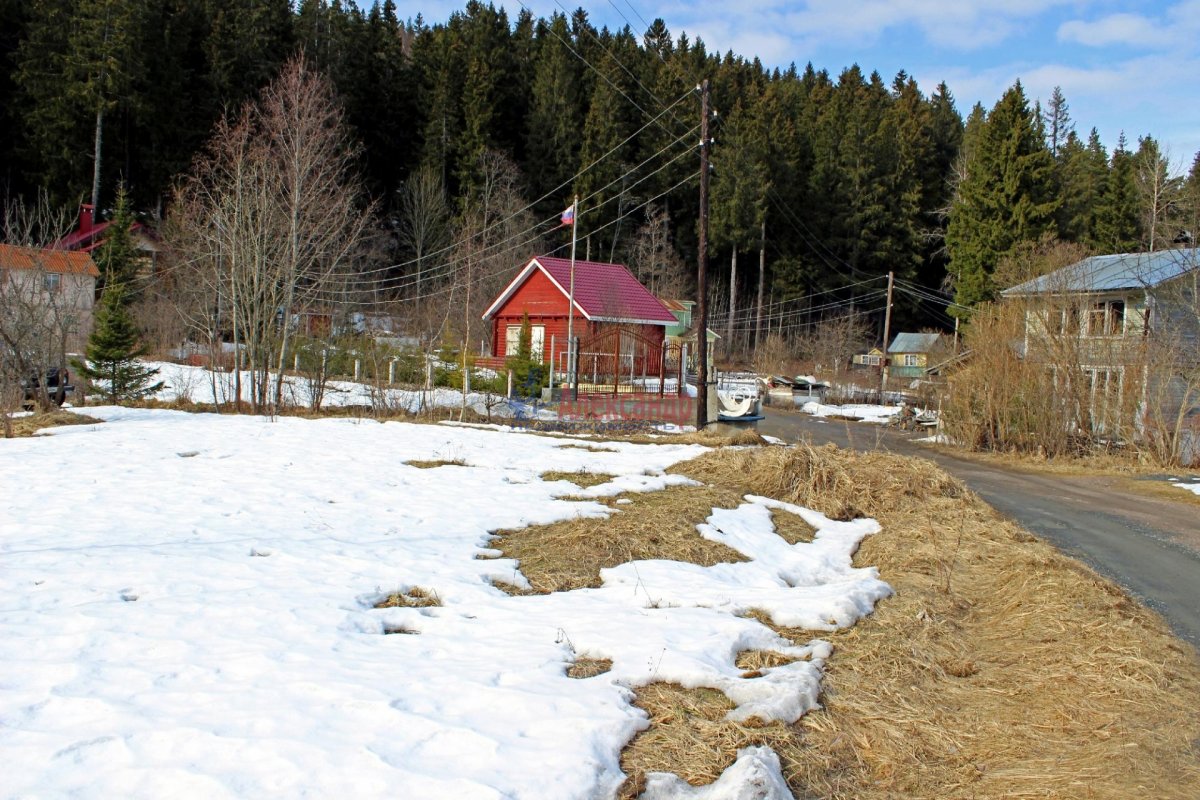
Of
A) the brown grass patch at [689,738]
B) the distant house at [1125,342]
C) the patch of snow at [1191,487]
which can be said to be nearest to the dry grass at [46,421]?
the brown grass patch at [689,738]

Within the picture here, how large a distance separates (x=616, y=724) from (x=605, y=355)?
19.4 metres

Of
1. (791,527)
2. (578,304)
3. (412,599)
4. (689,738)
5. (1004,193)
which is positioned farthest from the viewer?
(1004,193)

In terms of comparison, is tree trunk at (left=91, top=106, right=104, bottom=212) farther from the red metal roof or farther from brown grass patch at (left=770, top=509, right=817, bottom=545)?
brown grass patch at (left=770, top=509, right=817, bottom=545)

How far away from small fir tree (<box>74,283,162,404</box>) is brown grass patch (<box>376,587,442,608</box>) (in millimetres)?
16304

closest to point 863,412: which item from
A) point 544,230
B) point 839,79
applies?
point 544,230

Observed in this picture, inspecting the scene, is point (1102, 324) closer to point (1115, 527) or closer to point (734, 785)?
point (1115, 527)

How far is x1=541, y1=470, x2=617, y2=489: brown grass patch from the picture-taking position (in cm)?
1077

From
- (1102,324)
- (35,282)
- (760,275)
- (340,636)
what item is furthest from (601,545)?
(760,275)

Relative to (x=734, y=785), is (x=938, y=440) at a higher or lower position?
lower

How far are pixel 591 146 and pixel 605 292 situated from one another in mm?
23653

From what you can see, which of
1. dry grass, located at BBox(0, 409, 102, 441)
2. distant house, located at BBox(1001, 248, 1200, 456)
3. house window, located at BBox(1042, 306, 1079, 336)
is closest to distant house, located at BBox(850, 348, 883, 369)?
distant house, located at BBox(1001, 248, 1200, 456)

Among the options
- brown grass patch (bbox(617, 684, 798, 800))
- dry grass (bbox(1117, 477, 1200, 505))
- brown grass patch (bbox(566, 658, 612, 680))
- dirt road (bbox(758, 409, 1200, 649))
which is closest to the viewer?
brown grass patch (bbox(617, 684, 798, 800))

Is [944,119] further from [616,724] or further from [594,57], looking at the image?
[616,724]

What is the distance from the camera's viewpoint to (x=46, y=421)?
558 inches
